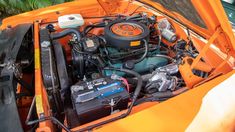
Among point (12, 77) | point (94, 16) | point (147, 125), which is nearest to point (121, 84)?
point (147, 125)

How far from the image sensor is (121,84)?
1567 millimetres

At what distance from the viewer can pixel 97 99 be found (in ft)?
4.82

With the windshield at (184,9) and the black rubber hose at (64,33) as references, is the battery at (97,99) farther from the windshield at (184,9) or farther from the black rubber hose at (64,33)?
the windshield at (184,9)

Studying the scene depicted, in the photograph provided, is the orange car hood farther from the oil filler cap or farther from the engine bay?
→ the oil filler cap

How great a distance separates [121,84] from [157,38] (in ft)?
2.64

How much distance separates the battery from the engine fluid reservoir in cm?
78

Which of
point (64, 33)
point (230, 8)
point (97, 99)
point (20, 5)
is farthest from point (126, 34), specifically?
point (20, 5)

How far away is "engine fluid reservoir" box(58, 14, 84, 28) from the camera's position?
84.7 inches

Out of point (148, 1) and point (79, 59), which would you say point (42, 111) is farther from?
point (148, 1)

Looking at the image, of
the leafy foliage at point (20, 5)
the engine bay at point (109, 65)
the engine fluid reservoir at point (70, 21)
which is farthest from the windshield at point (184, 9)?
the leafy foliage at point (20, 5)

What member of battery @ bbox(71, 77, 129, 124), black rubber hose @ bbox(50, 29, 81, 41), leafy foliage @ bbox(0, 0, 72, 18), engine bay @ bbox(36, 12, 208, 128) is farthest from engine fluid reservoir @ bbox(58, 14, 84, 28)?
leafy foliage @ bbox(0, 0, 72, 18)

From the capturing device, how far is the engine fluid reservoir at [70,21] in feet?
7.06

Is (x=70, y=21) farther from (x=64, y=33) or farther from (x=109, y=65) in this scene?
(x=109, y=65)

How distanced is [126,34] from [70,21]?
1.87 ft
